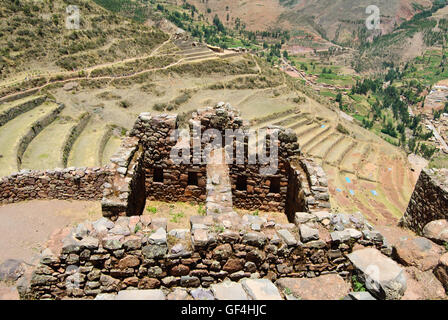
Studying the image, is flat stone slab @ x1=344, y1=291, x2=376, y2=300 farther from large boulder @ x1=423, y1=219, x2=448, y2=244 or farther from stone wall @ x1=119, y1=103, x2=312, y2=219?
stone wall @ x1=119, y1=103, x2=312, y2=219

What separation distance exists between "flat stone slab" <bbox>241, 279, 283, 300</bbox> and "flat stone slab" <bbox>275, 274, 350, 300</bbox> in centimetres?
35

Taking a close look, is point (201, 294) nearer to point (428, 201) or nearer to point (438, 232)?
point (438, 232)

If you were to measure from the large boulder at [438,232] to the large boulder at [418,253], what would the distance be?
984mm

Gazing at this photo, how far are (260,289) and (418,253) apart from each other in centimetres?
315

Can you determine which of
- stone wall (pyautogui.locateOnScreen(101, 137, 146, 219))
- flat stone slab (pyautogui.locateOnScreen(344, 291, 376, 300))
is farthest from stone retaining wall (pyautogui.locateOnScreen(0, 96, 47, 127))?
flat stone slab (pyautogui.locateOnScreen(344, 291, 376, 300))

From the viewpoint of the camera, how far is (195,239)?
17.7 ft

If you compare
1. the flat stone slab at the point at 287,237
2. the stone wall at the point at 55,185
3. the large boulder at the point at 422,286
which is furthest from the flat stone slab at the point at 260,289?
the stone wall at the point at 55,185

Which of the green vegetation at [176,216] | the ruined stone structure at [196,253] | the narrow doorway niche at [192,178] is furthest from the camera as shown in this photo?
the narrow doorway niche at [192,178]

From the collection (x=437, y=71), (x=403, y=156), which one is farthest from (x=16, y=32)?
(x=437, y=71)

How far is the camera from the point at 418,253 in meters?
5.72

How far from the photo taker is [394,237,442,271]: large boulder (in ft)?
18.3

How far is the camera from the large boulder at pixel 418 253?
5574mm

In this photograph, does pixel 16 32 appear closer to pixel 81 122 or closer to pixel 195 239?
pixel 81 122

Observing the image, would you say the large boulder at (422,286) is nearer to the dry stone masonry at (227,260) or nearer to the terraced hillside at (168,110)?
the dry stone masonry at (227,260)
